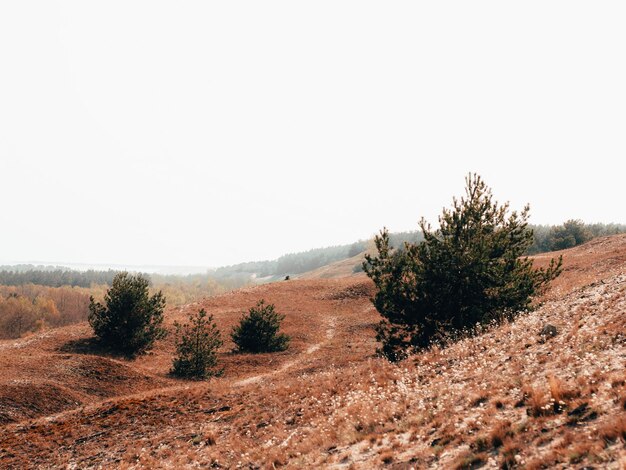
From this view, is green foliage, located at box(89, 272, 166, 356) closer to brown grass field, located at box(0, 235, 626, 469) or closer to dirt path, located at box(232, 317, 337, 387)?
brown grass field, located at box(0, 235, 626, 469)

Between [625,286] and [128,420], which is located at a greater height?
[625,286]

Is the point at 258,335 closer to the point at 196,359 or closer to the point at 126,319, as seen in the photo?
the point at 196,359

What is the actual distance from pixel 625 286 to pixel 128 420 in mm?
20492

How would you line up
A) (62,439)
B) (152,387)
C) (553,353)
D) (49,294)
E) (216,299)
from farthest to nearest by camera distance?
(49,294) < (216,299) < (152,387) < (62,439) < (553,353)

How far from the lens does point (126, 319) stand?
3172cm

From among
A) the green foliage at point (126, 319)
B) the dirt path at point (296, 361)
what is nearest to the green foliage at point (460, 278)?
the dirt path at point (296, 361)

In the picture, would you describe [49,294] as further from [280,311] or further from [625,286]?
[625,286]

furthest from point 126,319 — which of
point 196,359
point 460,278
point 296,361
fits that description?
point 460,278

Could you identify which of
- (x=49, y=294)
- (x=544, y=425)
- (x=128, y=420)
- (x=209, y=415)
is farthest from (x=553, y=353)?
(x=49, y=294)

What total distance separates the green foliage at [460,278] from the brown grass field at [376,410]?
177 cm

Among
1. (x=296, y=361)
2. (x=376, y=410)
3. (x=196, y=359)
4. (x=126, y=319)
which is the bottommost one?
(x=296, y=361)

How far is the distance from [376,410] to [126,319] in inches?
1035

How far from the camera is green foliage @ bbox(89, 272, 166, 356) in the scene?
31609 mm

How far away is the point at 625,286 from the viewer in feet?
53.0
